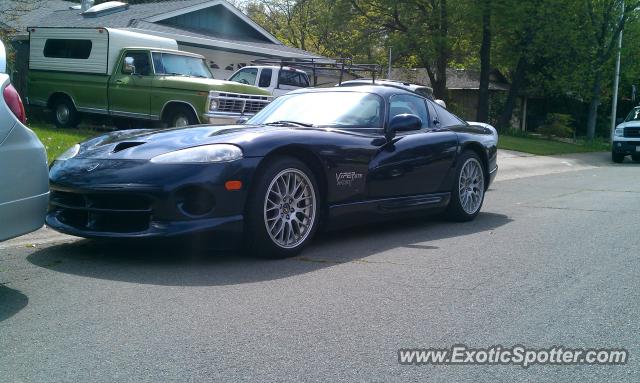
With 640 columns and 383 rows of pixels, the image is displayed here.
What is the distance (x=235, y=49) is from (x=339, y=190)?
52.8 feet

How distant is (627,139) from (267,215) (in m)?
19.3

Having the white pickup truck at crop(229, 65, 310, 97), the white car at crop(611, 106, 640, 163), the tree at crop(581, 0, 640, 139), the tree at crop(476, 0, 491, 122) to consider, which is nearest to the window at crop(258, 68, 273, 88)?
the white pickup truck at crop(229, 65, 310, 97)

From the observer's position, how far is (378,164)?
6.31 m

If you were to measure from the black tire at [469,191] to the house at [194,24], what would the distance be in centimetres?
1287

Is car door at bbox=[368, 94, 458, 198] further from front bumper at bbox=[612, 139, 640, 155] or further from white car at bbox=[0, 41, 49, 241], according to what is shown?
front bumper at bbox=[612, 139, 640, 155]

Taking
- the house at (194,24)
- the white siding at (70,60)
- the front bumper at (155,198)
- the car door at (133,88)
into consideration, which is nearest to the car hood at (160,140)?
the front bumper at (155,198)

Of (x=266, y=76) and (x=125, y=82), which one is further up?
(x=266, y=76)

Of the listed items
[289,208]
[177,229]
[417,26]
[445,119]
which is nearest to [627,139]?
[417,26]

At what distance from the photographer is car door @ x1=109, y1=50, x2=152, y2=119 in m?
13.4

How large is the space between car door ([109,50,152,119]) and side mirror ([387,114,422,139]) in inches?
311

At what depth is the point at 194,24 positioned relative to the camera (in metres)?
22.5

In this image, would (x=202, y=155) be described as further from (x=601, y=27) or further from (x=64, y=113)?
(x=601, y=27)

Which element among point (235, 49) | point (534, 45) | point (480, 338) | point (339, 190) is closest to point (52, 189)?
point (339, 190)

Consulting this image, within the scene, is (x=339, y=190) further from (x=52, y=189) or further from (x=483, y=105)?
(x=483, y=105)
